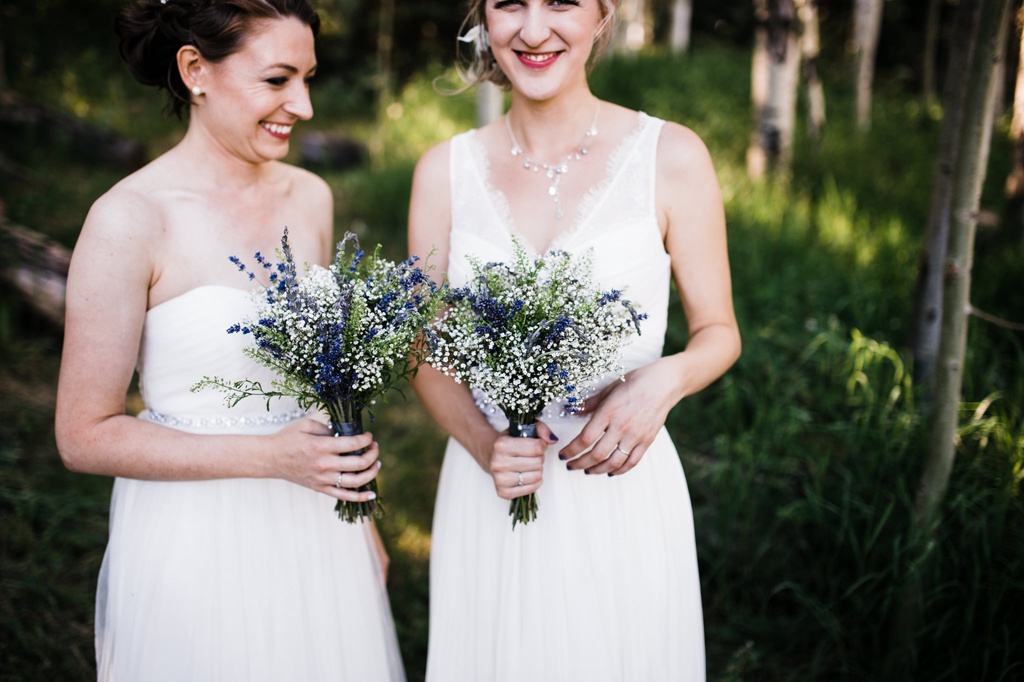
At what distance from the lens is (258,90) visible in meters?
2.08

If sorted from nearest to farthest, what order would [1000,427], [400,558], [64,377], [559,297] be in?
[559,297] → [64,377] → [1000,427] → [400,558]

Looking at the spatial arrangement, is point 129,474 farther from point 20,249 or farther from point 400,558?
point 20,249

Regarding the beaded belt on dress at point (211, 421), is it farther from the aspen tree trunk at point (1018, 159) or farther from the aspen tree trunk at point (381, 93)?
the aspen tree trunk at point (381, 93)

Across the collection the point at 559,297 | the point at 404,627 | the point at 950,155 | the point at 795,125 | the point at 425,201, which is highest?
the point at 795,125

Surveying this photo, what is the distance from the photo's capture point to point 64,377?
73.9 inches

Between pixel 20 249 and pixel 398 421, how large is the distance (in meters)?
2.84

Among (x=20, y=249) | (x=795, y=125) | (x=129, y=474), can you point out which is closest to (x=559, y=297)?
(x=129, y=474)

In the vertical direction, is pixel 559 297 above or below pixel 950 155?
below

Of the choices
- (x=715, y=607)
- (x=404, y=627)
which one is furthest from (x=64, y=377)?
(x=715, y=607)

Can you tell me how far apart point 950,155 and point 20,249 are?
558 cm

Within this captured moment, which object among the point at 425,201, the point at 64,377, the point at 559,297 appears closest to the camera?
the point at 559,297

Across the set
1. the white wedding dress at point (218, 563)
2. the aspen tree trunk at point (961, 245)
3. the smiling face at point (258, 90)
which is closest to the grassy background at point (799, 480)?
the aspen tree trunk at point (961, 245)

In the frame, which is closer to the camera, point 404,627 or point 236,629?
point 236,629

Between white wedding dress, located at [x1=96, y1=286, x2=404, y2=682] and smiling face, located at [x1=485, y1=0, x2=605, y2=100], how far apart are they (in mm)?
1007
